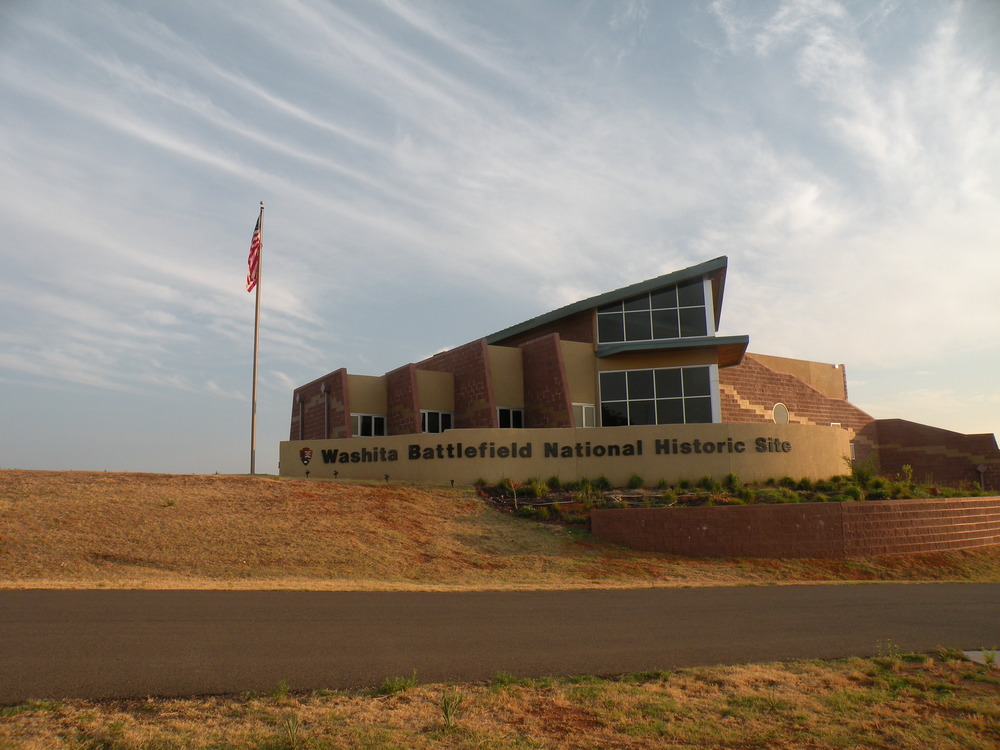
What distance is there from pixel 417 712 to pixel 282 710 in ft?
3.57

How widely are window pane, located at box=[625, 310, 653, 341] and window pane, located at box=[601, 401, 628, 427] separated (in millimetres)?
2615

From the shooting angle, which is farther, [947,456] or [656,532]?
[947,456]

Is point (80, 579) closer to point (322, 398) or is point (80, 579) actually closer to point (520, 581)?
point (520, 581)

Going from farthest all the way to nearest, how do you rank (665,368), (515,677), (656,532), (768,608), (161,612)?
(665,368) < (656,532) < (768,608) < (161,612) < (515,677)

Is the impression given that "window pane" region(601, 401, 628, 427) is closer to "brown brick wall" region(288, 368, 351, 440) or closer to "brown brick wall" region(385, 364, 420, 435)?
"brown brick wall" region(385, 364, 420, 435)

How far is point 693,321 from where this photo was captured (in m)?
29.7

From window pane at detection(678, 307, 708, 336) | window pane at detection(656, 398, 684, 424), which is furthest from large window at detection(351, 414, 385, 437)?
window pane at detection(678, 307, 708, 336)

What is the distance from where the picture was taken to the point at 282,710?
20.6 ft

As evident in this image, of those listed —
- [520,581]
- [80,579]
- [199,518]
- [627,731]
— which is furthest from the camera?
[199,518]

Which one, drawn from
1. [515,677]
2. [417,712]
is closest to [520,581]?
[515,677]

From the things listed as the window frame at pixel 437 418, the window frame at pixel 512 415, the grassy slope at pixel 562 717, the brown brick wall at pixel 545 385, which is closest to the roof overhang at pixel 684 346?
the brown brick wall at pixel 545 385

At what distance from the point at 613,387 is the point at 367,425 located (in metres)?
10.4

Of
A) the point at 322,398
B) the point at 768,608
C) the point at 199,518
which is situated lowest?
the point at 768,608

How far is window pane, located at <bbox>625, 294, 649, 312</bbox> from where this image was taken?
98.8 ft
